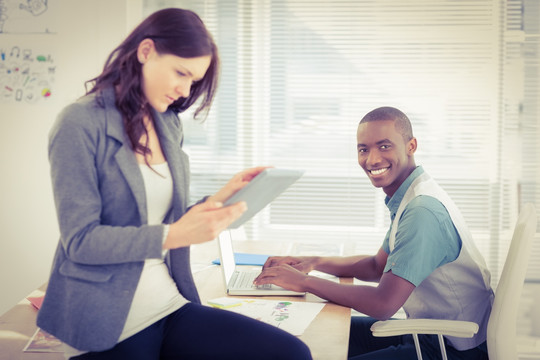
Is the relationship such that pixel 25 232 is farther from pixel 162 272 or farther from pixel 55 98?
pixel 162 272

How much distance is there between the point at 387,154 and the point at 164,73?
989 mm

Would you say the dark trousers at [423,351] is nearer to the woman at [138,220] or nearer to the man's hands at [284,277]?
the man's hands at [284,277]

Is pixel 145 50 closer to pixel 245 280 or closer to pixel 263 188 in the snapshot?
pixel 263 188

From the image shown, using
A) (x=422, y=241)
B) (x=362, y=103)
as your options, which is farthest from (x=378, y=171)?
(x=362, y=103)

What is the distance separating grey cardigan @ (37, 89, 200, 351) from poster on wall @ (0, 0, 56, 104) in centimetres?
252

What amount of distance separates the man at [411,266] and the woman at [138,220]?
18.2 inches

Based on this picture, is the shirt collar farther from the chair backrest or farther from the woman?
the woman

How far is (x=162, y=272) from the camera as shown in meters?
1.40

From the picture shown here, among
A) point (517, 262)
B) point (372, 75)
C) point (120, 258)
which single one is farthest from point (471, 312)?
point (372, 75)

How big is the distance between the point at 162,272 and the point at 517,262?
0.95 metres

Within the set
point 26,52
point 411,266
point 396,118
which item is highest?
point 26,52

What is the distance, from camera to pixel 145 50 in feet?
4.35

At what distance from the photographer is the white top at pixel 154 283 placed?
4.27ft

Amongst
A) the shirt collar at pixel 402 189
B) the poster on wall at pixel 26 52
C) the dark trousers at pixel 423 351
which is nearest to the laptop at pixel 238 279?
the dark trousers at pixel 423 351
